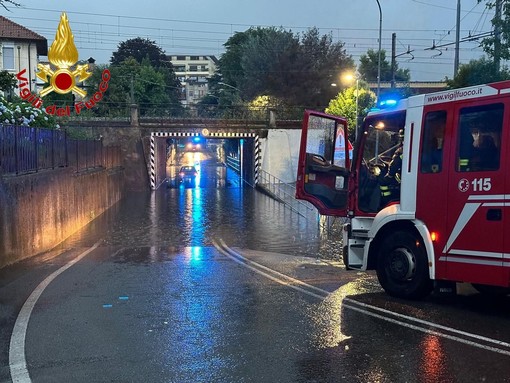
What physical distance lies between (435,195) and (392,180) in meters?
1.33

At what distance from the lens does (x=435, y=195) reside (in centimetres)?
695

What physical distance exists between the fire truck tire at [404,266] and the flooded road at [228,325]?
0.65ft

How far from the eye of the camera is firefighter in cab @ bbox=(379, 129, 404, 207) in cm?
814

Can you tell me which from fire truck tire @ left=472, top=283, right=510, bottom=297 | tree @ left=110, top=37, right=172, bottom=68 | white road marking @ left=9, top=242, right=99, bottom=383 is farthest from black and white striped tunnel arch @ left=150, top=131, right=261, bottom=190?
tree @ left=110, top=37, right=172, bottom=68

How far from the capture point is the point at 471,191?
654 centimetres

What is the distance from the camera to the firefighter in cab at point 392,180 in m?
8.14

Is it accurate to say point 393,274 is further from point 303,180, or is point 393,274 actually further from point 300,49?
point 300,49

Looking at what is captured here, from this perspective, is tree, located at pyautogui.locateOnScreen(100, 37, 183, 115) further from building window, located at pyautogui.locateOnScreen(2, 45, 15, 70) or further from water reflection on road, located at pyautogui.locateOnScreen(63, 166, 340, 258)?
water reflection on road, located at pyautogui.locateOnScreen(63, 166, 340, 258)

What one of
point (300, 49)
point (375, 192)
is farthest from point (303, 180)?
point (300, 49)

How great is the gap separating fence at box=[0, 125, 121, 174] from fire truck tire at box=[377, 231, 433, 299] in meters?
7.32

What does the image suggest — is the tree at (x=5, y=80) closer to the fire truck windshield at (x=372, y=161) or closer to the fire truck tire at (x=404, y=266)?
the fire truck windshield at (x=372, y=161)

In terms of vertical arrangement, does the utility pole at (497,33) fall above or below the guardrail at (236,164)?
above

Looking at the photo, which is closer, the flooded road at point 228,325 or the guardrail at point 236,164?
the flooded road at point 228,325

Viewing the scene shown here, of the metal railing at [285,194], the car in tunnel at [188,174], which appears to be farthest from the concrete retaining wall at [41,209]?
the car in tunnel at [188,174]
